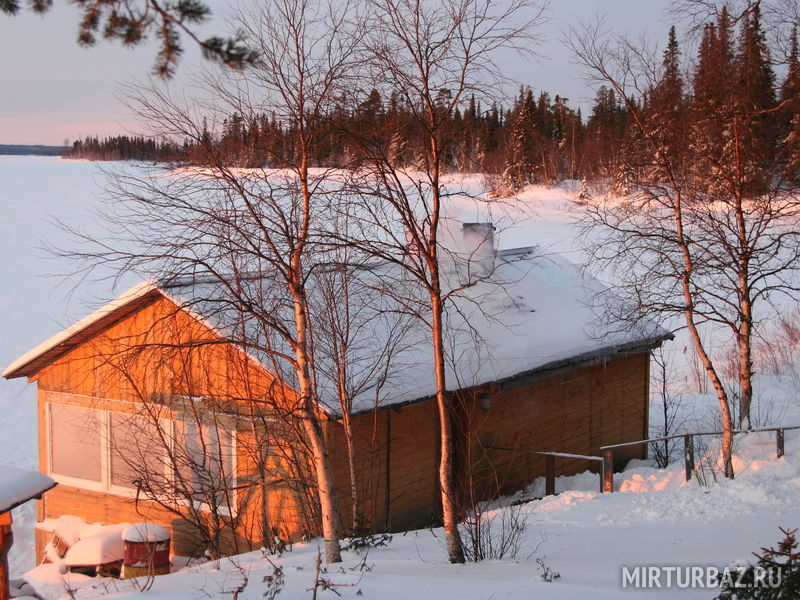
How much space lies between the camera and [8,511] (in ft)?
19.8

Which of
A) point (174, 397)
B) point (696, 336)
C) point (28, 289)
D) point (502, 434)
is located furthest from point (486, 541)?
point (28, 289)

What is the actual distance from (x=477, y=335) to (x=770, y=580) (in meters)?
5.51

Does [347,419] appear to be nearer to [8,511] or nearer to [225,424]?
[225,424]

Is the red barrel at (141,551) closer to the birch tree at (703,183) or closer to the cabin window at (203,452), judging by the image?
the cabin window at (203,452)

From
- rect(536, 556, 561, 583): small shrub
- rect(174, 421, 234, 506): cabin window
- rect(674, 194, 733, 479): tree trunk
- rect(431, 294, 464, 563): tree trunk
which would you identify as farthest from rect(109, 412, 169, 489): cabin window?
rect(674, 194, 733, 479): tree trunk

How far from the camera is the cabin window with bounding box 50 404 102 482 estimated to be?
12.2 meters

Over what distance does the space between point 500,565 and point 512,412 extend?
19.9ft

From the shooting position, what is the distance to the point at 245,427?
10.7m

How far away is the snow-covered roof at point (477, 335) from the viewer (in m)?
10.0

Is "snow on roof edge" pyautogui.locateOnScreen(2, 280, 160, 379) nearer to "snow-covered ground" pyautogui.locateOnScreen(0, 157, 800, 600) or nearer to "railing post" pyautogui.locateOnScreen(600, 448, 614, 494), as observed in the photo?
"snow-covered ground" pyautogui.locateOnScreen(0, 157, 800, 600)

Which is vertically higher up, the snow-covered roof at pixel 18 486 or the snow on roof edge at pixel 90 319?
the snow on roof edge at pixel 90 319

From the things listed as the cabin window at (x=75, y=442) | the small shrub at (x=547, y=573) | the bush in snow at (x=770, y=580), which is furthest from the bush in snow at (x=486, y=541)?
the cabin window at (x=75, y=442)

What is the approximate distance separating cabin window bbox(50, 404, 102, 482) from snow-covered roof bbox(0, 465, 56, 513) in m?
5.94

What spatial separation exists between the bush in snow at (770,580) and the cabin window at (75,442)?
10.2 m
